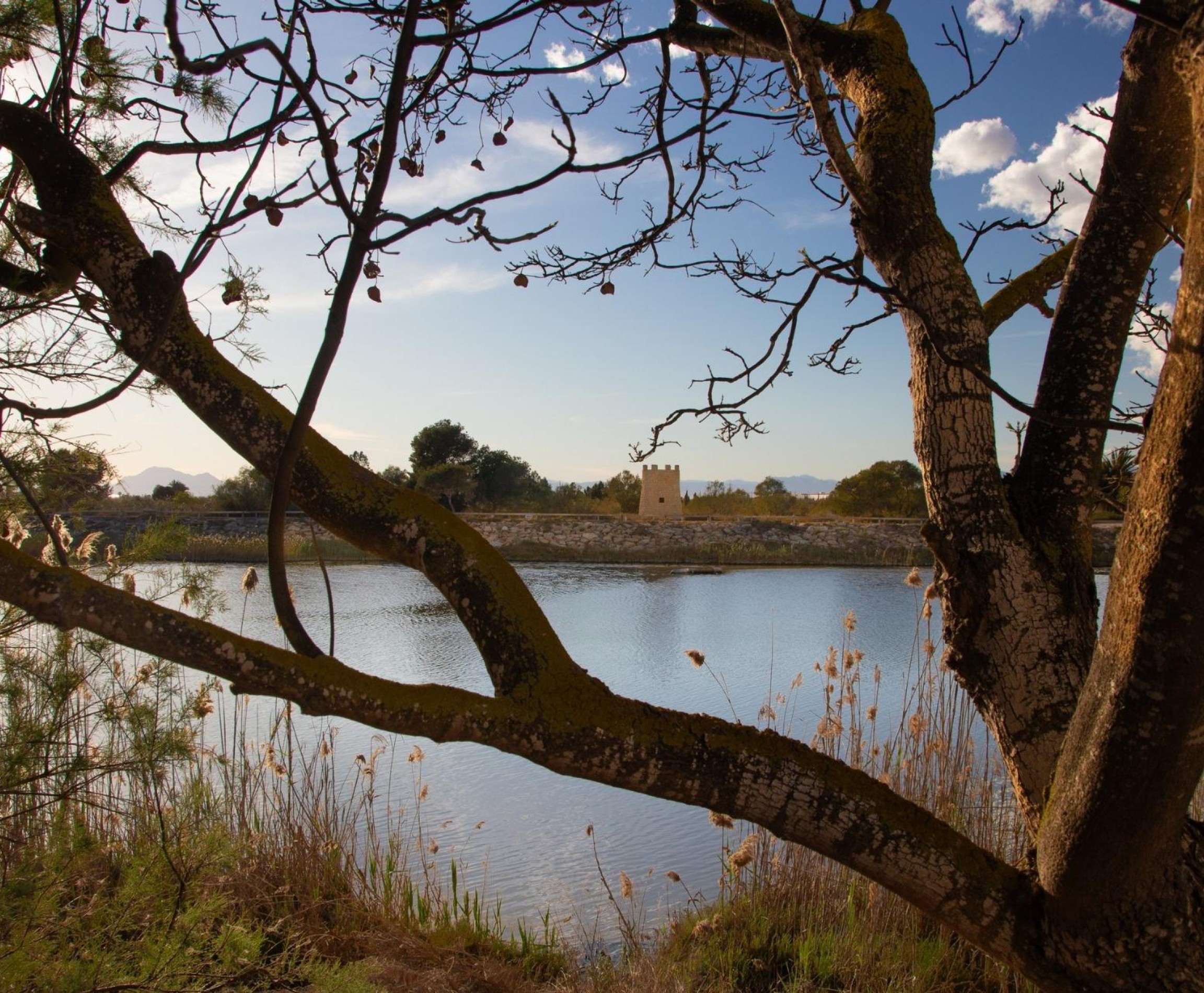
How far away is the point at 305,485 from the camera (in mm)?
1316

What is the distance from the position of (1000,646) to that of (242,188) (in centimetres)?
139

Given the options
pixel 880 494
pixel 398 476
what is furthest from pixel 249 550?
pixel 880 494

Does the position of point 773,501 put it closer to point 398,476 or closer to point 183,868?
point 398,476

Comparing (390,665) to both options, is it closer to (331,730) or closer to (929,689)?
(331,730)

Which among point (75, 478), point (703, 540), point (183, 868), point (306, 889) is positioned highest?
point (75, 478)

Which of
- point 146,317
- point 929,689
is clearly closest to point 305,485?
point 146,317

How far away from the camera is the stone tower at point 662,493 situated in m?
20.3

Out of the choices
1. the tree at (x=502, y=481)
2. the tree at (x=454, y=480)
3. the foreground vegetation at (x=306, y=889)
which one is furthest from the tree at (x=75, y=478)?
the tree at (x=502, y=481)

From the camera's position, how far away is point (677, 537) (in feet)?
53.3

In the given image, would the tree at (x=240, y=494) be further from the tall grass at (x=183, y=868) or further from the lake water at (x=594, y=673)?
the tall grass at (x=183, y=868)

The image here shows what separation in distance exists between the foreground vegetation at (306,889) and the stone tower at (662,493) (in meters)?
16.7

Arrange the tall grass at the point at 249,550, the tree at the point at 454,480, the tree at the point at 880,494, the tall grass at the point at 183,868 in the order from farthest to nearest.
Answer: the tree at the point at 880,494 → the tree at the point at 454,480 → the tall grass at the point at 249,550 → the tall grass at the point at 183,868

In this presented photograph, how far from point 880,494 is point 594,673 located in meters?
14.6

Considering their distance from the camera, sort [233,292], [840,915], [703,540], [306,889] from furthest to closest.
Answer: [703,540]
[306,889]
[840,915]
[233,292]
